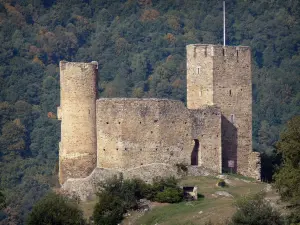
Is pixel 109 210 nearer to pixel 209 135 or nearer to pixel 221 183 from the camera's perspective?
pixel 221 183

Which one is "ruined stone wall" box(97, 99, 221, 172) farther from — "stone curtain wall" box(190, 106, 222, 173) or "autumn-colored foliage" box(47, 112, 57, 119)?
"autumn-colored foliage" box(47, 112, 57, 119)

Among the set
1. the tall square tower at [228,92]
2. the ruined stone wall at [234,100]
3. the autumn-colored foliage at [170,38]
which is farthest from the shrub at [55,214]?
the autumn-colored foliage at [170,38]

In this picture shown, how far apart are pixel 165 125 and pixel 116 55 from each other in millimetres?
55467

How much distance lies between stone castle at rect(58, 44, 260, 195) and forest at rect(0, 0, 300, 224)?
2274cm

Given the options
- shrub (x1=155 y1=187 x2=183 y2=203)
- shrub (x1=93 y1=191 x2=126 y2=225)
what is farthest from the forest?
shrub (x1=93 y1=191 x2=126 y2=225)

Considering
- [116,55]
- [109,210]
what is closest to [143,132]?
[109,210]

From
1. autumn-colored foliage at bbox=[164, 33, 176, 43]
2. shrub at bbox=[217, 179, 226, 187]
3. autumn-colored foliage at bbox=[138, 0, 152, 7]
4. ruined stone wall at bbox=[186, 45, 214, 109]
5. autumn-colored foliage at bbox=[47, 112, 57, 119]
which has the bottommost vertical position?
shrub at bbox=[217, 179, 226, 187]

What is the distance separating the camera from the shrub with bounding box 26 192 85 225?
46.8 m

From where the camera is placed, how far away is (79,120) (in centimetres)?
5328

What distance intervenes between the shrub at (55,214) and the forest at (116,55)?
91.5ft

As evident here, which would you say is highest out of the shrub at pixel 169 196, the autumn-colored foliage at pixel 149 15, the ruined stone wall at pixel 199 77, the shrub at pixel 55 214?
the autumn-colored foliage at pixel 149 15

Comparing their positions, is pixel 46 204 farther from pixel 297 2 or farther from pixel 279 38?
pixel 297 2

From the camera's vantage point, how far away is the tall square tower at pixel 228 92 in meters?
55.3

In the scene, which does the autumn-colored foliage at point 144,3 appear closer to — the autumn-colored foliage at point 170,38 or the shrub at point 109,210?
the autumn-colored foliage at point 170,38
